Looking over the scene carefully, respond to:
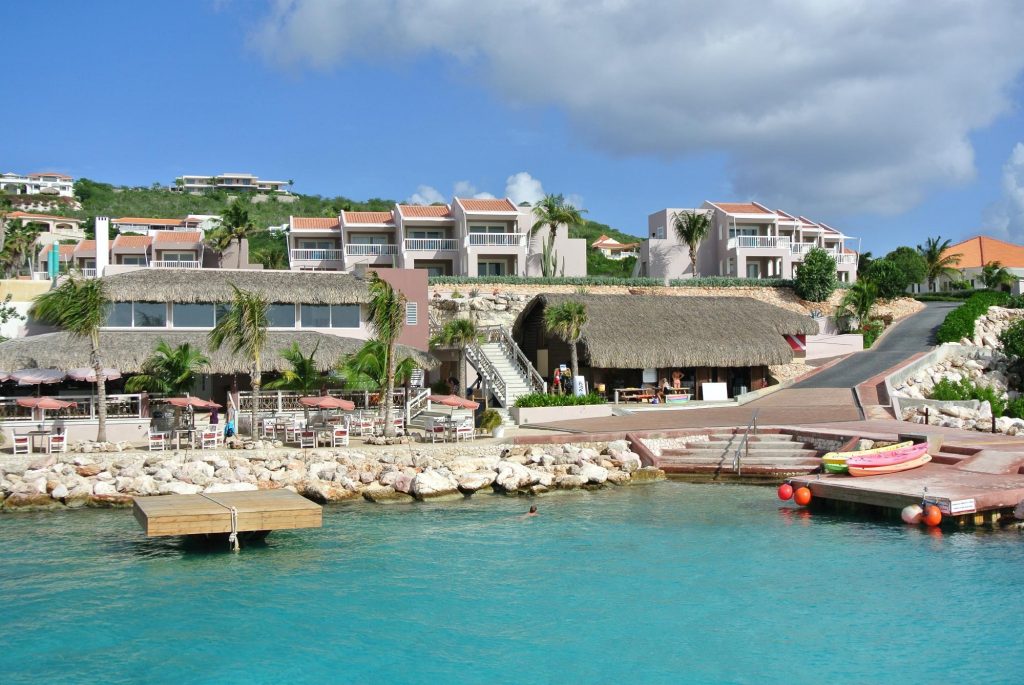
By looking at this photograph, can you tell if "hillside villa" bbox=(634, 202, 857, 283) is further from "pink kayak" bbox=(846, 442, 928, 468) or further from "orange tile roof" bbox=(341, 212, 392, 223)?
"pink kayak" bbox=(846, 442, 928, 468)

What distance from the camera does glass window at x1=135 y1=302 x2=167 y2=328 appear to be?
3141cm

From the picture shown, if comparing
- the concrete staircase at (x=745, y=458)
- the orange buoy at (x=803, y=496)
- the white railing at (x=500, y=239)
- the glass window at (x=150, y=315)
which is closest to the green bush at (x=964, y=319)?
the concrete staircase at (x=745, y=458)

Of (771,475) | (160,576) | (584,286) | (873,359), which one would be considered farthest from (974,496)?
(584,286)

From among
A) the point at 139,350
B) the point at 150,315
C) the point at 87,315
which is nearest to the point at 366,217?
the point at 150,315

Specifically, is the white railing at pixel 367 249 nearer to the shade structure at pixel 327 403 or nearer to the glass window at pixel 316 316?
the glass window at pixel 316 316

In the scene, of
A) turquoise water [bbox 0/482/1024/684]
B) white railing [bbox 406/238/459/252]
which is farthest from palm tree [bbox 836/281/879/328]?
turquoise water [bbox 0/482/1024/684]

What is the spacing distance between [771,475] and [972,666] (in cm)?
1245

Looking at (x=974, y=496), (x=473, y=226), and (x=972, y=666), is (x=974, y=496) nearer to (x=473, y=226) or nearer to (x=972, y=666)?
(x=972, y=666)

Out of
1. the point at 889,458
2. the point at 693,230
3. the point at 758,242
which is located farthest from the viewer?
the point at 758,242

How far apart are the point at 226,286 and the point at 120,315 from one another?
3.60 meters

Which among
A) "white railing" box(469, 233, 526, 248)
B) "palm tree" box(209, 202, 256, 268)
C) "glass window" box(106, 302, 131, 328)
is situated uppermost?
"palm tree" box(209, 202, 256, 268)

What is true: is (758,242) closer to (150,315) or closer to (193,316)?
(193,316)

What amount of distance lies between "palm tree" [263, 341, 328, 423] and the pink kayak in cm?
1560

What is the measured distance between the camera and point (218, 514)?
1714cm
